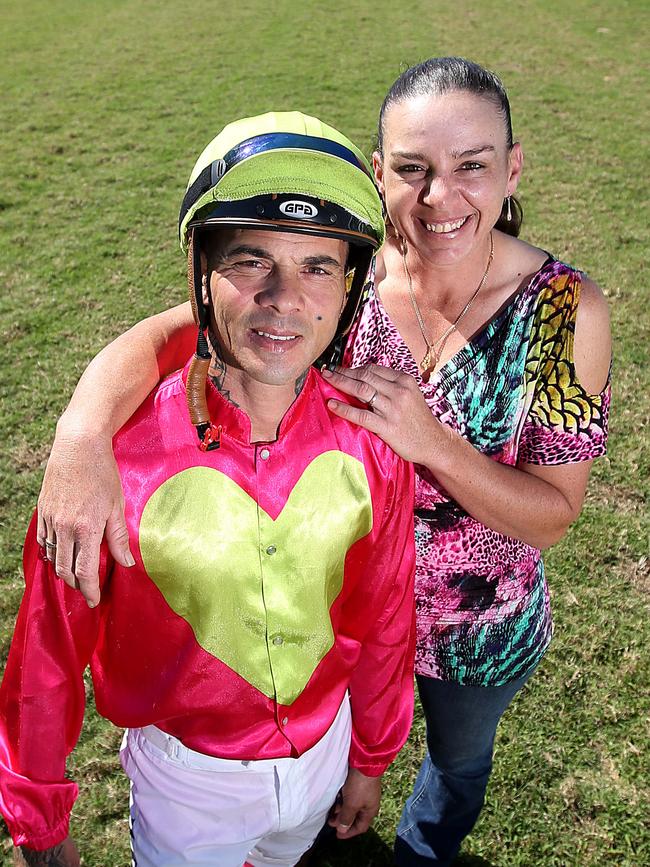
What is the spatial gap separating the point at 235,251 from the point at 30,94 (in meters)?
11.6

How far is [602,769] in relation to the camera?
361 centimetres

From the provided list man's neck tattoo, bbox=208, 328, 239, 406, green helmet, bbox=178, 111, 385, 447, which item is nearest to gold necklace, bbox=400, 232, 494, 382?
green helmet, bbox=178, 111, 385, 447

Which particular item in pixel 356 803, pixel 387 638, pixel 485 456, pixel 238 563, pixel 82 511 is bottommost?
pixel 356 803

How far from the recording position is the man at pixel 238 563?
74.5 inches

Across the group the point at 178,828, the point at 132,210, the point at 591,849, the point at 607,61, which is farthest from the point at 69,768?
the point at 607,61

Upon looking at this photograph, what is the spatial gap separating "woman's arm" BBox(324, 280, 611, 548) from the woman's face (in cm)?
39

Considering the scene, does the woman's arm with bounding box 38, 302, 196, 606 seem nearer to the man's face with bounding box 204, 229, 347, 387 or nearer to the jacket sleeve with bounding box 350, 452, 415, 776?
the man's face with bounding box 204, 229, 347, 387

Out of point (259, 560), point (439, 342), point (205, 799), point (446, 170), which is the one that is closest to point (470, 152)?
point (446, 170)

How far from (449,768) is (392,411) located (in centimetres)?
149

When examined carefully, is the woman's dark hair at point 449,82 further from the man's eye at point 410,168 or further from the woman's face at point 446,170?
the man's eye at point 410,168

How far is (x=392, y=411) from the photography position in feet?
6.90

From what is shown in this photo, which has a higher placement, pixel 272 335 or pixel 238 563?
pixel 272 335

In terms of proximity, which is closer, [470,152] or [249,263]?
[249,263]

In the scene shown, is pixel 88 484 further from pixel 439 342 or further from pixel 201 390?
pixel 439 342
